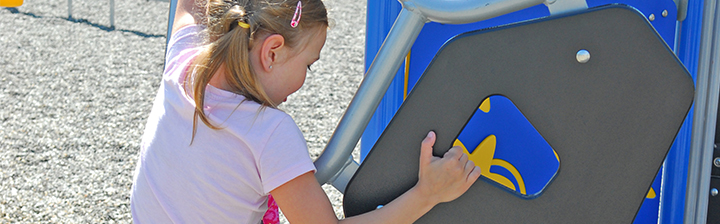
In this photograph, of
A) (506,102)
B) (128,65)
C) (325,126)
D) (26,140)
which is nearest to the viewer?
(506,102)

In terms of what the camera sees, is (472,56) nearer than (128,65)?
Yes

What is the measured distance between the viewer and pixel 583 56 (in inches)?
36.7

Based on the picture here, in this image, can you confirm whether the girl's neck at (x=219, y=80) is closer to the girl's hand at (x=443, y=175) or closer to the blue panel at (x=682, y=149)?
the girl's hand at (x=443, y=175)

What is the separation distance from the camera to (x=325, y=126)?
3338mm

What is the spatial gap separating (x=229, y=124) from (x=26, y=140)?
8.31ft

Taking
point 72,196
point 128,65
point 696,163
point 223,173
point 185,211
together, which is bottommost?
point 128,65

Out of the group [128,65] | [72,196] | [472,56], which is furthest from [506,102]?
[128,65]

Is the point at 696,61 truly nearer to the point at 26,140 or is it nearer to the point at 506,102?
the point at 506,102

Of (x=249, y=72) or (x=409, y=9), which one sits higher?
(x=409, y=9)

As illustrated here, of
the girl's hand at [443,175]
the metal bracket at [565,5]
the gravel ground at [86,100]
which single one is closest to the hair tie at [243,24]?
the girl's hand at [443,175]

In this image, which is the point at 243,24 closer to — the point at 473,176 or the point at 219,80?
the point at 219,80

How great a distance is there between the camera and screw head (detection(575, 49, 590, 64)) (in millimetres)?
930

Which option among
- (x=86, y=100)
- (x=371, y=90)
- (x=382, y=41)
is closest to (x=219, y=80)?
(x=371, y=90)

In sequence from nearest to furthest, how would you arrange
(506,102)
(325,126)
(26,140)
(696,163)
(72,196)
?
(696,163) → (506,102) → (72,196) → (26,140) → (325,126)
